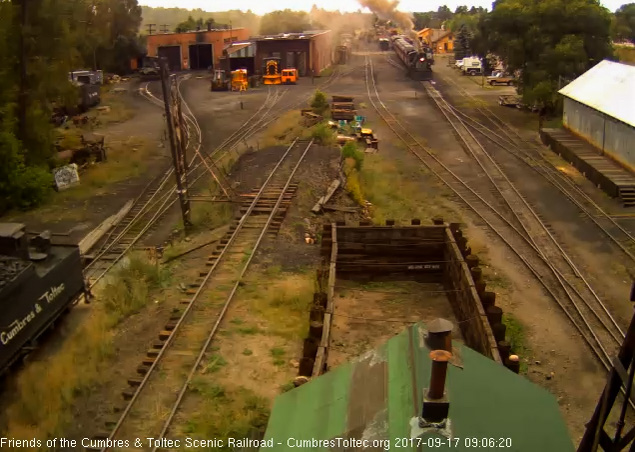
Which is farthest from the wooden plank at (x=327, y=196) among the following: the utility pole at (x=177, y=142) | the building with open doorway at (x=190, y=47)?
the building with open doorway at (x=190, y=47)

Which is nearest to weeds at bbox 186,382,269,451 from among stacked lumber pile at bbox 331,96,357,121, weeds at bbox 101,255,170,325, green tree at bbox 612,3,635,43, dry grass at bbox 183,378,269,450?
dry grass at bbox 183,378,269,450

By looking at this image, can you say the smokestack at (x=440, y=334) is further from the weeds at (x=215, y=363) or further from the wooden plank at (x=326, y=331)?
the weeds at (x=215, y=363)

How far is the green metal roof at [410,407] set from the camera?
439 cm

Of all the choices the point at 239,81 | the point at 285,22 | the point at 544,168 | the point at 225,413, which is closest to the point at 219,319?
the point at 225,413

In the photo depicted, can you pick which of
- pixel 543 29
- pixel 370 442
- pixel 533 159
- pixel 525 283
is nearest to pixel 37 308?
pixel 370 442

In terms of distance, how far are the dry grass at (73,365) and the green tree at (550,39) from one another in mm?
25753

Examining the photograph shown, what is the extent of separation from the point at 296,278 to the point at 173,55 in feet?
178

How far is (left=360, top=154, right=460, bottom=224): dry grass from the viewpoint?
20.2 meters

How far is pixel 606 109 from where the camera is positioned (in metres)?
25.4

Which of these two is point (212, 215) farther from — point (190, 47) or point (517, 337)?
point (190, 47)

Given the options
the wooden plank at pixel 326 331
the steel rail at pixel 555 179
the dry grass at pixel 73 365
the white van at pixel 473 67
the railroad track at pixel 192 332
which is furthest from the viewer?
the white van at pixel 473 67

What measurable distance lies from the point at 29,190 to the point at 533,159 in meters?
20.2

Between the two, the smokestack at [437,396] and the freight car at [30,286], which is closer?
the smokestack at [437,396]

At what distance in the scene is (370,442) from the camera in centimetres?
436
